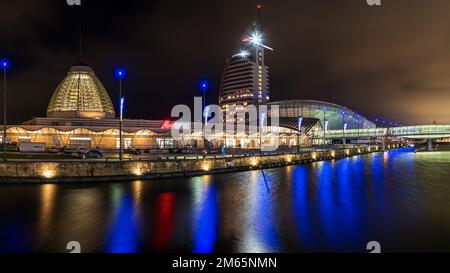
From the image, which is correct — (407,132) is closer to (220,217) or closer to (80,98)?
(80,98)

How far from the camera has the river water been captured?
16.2 metres

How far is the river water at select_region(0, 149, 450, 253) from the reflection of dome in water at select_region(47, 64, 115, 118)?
7944 centimetres

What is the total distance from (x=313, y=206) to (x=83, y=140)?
7285 centimetres

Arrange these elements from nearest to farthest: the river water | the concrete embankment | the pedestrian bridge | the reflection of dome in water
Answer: the river water
the concrete embankment
the reflection of dome in water
the pedestrian bridge

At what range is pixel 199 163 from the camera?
43.4 meters

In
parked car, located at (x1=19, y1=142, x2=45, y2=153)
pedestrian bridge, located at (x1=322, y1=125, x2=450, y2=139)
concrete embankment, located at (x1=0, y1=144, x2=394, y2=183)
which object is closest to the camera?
concrete embankment, located at (x1=0, y1=144, x2=394, y2=183)

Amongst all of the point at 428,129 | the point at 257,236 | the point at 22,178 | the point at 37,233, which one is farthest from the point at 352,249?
the point at 428,129

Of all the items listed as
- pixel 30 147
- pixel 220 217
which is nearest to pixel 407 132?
pixel 30 147

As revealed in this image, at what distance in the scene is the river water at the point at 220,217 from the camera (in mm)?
16203

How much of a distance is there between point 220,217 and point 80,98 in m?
99.6

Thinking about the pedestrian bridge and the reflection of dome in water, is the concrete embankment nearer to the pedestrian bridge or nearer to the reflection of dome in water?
the reflection of dome in water

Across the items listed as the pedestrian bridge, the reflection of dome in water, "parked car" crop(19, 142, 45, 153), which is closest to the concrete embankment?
"parked car" crop(19, 142, 45, 153)

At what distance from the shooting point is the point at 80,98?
10756 cm

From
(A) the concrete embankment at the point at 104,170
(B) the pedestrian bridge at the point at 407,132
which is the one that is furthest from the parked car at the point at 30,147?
(B) the pedestrian bridge at the point at 407,132
